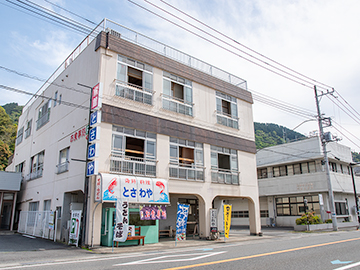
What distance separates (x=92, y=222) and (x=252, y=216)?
12.5m

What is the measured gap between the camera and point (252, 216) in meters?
21.0

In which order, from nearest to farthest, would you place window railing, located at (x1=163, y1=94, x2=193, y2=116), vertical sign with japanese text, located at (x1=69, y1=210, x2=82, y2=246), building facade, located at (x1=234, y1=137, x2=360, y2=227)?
vertical sign with japanese text, located at (x1=69, y1=210, x2=82, y2=246) < window railing, located at (x1=163, y1=94, x2=193, y2=116) < building facade, located at (x1=234, y1=137, x2=360, y2=227)

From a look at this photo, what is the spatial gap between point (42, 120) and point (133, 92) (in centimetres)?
1125

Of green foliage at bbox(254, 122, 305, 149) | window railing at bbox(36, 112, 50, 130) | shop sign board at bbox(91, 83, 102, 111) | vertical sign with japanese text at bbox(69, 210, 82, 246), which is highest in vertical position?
green foliage at bbox(254, 122, 305, 149)

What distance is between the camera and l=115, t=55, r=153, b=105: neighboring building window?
15.8m

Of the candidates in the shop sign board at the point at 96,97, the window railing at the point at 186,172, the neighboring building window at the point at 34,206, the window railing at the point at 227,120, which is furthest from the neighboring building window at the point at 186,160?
the neighboring building window at the point at 34,206

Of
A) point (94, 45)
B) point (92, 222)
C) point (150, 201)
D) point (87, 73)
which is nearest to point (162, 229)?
point (150, 201)

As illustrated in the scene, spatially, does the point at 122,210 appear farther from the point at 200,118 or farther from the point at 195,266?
the point at 200,118

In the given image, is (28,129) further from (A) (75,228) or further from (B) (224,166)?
(B) (224,166)

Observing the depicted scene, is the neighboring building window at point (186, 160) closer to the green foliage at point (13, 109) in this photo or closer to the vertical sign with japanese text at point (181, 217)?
the vertical sign with japanese text at point (181, 217)

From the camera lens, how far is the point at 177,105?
1827cm

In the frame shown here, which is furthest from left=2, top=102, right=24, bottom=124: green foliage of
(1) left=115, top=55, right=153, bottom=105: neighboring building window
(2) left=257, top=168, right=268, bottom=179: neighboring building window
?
(1) left=115, top=55, right=153, bottom=105: neighboring building window

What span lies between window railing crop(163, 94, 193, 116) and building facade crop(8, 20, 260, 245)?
70 mm

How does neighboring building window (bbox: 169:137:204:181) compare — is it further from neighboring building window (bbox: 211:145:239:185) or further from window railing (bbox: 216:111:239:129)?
window railing (bbox: 216:111:239:129)
